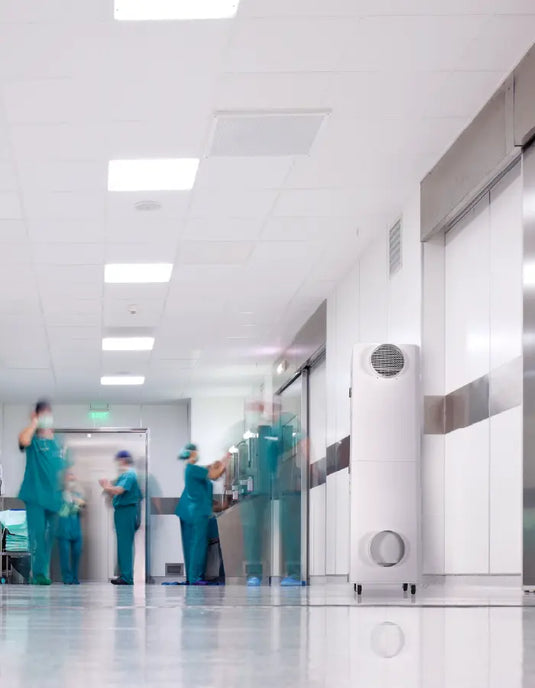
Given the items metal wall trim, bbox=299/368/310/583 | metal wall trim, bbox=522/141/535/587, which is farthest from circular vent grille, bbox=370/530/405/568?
metal wall trim, bbox=299/368/310/583

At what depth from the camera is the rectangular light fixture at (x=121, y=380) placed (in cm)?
1527

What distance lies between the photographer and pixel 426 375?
7.14 meters

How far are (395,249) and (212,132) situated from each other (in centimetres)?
213

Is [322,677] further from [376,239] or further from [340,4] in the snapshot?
[376,239]

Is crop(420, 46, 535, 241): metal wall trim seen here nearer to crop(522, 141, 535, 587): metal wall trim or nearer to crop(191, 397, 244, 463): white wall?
crop(522, 141, 535, 587): metal wall trim

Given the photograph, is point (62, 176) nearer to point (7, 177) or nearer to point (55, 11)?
point (7, 177)

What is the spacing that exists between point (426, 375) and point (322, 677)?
5.96 metres

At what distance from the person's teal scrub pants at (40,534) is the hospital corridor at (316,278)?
0.03 meters

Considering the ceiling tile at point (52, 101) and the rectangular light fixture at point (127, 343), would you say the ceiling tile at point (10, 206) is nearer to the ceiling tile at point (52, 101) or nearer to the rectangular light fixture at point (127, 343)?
the ceiling tile at point (52, 101)

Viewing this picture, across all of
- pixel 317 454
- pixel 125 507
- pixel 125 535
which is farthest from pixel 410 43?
pixel 125 535

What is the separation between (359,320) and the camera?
30.2ft

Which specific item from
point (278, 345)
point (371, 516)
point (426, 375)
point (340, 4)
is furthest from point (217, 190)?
point (278, 345)

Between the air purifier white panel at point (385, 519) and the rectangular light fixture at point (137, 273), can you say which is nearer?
the air purifier white panel at point (385, 519)

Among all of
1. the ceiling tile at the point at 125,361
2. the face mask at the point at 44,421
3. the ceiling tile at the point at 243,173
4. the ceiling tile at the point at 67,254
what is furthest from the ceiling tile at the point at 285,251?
the ceiling tile at the point at 125,361
